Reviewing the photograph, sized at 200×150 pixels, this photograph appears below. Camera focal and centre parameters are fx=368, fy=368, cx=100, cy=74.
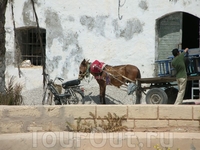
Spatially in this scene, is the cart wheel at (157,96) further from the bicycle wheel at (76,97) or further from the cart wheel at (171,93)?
the bicycle wheel at (76,97)

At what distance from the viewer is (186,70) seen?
9.31 meters

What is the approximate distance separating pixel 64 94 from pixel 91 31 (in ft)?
9.59

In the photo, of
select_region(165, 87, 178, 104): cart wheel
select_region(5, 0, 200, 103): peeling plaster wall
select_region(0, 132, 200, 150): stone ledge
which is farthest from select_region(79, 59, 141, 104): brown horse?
select_region(0, 132, 200, 150): stone ledge

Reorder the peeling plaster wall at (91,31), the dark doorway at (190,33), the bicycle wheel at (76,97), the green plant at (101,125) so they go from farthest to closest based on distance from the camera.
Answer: the dark doorway at (190,33) → the peeling plaster wall at (91,31) → the bicycle wheel at (76,97) → the green plant at (101,125)

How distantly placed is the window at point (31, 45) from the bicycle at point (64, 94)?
7.95 feet

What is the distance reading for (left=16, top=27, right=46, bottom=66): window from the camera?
13.6 m

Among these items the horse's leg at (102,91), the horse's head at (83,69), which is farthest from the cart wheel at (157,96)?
the horse's head at (83,69)

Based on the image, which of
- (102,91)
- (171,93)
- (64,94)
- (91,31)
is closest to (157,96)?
(171,93)

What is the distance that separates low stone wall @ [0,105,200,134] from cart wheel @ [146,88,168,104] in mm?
3418

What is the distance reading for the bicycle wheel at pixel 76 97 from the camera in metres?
11.2

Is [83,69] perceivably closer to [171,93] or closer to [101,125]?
[171,93]

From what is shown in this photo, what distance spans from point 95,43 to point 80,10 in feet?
4.20

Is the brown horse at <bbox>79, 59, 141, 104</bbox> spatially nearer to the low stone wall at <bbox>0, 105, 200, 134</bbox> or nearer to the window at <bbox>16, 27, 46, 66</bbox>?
the window at <bbox>16, 27, 46, 66</bbox>

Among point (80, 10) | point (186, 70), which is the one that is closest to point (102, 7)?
point (80, 10)
